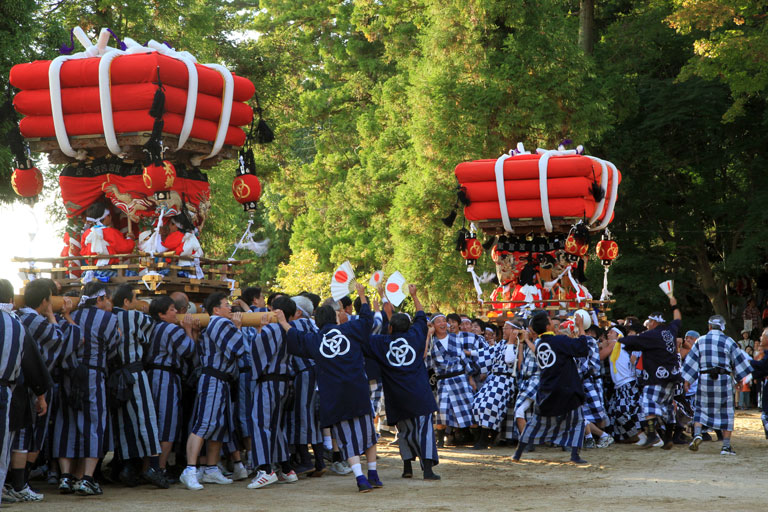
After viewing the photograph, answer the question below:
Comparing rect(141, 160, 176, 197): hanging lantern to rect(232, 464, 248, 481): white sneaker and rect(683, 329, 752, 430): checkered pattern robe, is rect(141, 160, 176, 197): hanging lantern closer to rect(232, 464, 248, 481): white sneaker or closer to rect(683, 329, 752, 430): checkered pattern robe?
rect(232, 464, 248, 481): white sneaker

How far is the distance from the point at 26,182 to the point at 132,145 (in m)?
1.51

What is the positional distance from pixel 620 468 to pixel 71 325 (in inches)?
202

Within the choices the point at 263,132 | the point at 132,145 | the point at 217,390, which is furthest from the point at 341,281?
the point at 263,132

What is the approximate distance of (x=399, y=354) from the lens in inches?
307

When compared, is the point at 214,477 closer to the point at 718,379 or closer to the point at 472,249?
the point at 718,379

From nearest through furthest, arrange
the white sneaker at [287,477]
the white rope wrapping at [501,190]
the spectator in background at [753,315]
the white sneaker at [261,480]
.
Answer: the white sneaker at [261,480], the white sneaker at [287,477], the white rope wrapping at [501,190], the spectator in background at [753,315]

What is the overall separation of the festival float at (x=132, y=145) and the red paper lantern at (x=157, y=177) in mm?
11

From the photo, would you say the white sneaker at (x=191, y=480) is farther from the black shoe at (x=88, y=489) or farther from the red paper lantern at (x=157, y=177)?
the red paper lantern at (x=157, y=177)

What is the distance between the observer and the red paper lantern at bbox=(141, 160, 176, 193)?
10.6 metres

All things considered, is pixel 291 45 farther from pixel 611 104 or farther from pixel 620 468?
pixel 620 468

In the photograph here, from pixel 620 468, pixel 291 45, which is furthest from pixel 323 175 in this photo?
pixel 620 468

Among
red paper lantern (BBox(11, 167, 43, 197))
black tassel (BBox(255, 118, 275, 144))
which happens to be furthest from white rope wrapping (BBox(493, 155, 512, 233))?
red paper lantern (BBox(11, 167, 43, 197))

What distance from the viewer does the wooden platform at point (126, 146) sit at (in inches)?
424

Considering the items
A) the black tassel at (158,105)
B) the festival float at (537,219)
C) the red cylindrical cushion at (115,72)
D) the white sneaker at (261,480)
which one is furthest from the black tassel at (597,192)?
the white sneaker at (261,480)
